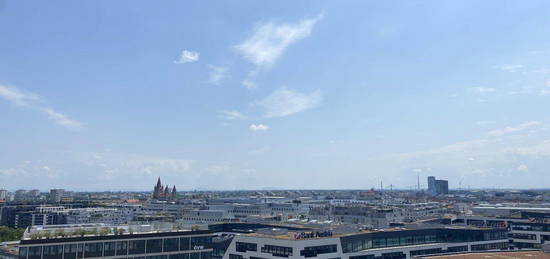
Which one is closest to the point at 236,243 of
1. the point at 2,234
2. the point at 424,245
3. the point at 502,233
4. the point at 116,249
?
the point at 116,249

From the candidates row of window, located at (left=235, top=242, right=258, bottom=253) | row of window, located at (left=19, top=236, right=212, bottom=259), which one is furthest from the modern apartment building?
Answer: row of window, located at (left=235, top=242, right=258, bottom=253)

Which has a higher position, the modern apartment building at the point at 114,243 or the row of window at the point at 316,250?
the modern apartment building at the point at 114,243

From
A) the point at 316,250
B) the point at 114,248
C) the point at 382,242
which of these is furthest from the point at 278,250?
the point at 114,248

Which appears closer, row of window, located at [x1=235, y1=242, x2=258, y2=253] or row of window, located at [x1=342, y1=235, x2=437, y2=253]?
row of window, located at [x1=342, y1=235, x2=437, y2=253]

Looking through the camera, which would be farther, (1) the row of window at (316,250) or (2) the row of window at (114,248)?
(1) the row of window at (316,250)

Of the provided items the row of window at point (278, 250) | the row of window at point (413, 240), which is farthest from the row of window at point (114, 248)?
the row of window at point (413, 240)

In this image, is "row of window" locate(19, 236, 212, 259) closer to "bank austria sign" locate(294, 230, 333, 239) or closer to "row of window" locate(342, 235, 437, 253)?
"bank austria sign" locate(294, 230, 333, 239)

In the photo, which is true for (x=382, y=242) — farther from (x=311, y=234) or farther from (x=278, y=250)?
(x=278, y=250)

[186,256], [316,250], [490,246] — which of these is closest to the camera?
[186,256]

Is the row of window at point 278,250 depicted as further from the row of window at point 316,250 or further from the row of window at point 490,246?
the row of window at point 490,246

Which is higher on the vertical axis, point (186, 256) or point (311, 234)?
point (311, 234)
